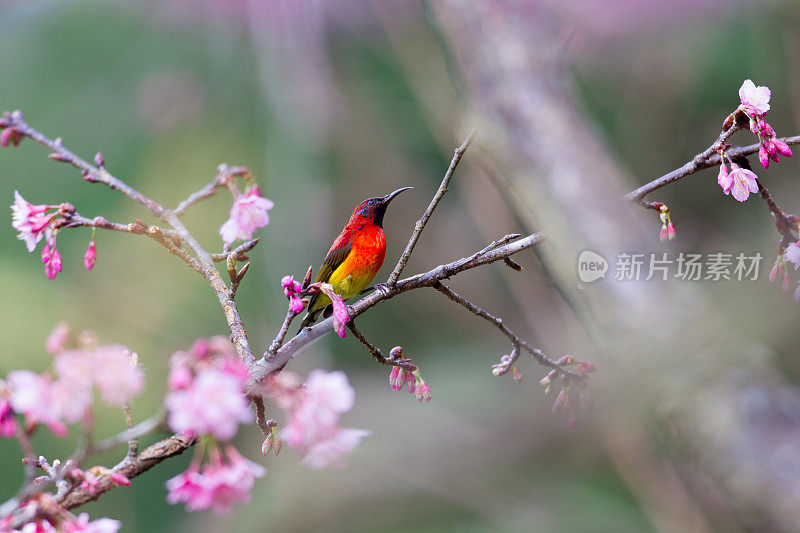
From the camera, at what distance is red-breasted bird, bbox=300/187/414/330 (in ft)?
2.94

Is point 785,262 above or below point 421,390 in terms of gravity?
above

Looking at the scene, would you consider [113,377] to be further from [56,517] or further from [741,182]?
[741,182]

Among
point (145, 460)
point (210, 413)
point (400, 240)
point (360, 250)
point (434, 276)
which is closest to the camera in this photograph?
point (210, 413)

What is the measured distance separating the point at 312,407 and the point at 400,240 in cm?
216

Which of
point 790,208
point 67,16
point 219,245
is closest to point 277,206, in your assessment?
point 219,245

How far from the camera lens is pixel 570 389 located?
2.30ft

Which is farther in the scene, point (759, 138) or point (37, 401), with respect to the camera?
point (759, 138)

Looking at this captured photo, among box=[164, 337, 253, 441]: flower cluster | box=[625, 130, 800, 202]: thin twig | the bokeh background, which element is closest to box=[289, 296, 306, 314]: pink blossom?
box=[164, 337, 253, 441]: flower cluster

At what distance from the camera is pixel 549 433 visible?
2781mm

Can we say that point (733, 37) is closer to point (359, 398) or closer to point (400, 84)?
point (400, 84)

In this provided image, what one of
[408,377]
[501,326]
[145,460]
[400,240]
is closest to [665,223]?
[501,326]

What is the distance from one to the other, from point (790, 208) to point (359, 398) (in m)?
1.82

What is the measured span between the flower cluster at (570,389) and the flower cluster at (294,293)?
27cm

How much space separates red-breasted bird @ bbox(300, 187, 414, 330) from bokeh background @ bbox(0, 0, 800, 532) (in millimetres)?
897
